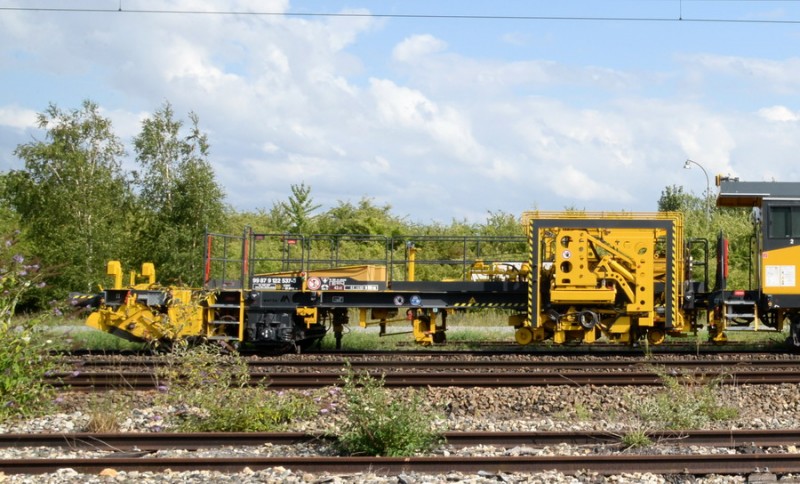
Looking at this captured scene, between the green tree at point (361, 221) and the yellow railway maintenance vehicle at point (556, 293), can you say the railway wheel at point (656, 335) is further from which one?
the green tree at point (361, 221)

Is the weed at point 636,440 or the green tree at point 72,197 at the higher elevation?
the green tree at point 72,197

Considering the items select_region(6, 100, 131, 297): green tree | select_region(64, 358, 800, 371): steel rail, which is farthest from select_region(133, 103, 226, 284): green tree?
select_region(64, 358, 800, 371): steel rail

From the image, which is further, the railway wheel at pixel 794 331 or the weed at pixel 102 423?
the railway wheel at pixel 794 331

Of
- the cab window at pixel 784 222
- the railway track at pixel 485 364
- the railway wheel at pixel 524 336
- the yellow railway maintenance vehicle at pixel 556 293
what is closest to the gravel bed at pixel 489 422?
the railway track at pixel 485 364

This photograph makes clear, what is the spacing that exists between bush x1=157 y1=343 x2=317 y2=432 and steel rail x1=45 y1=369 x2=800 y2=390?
60.4 inches

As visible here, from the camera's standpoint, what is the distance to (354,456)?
8.30 metres

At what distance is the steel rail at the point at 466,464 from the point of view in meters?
7.88

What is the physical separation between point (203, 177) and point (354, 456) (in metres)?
19.1

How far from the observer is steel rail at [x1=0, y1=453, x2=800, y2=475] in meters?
7.88

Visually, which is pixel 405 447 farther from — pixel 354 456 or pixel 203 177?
pixel 203 177

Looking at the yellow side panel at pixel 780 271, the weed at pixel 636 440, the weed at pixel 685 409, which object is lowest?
the weed at pixel 636 440

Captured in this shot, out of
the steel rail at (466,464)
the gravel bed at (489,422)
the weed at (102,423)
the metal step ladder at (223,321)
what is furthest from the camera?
the metal step ladder at (223,321)

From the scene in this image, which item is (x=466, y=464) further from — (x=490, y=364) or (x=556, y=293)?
(x=556, y=293)

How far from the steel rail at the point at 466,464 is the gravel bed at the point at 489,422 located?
5.1 inches
